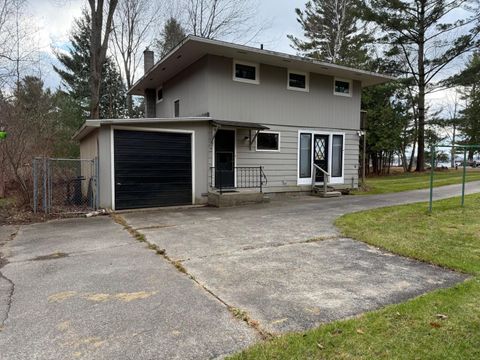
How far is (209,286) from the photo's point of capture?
368 centimetres

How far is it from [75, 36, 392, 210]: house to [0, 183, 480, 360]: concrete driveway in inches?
124

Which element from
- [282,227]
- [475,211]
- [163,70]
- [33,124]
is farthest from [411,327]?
[33,124]

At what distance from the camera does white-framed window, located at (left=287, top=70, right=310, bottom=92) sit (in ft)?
39.3

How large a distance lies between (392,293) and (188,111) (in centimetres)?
976

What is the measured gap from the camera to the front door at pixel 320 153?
42.0ft

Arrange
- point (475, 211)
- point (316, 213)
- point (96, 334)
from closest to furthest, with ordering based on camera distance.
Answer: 1. point (96, 334)
2. point (475, 211)
3. point (316, 213)

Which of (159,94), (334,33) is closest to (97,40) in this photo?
(159,94)

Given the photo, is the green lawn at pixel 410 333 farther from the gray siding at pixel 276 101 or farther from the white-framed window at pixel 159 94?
the white-framed window at pixel 159 94

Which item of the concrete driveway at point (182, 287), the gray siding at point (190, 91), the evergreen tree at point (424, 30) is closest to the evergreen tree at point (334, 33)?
the evergreen tree at point (424, 30)

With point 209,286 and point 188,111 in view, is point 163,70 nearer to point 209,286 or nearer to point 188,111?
point 188,111

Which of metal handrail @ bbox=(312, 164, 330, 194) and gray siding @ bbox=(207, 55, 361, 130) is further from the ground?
gray siding @ bbox=(207, 55, 361, 130)

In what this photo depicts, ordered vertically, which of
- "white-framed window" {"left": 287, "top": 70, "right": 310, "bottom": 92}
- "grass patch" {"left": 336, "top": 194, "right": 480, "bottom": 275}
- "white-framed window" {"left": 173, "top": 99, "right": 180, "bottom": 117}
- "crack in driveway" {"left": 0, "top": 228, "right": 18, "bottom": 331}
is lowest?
"crack in driveway" {"left": 0, "top": 228, "right": 18, "bottom": 331}

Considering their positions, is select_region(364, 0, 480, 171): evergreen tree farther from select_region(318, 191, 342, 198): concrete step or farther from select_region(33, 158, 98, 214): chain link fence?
select_region(33, 158, 98, 214): chain link fence

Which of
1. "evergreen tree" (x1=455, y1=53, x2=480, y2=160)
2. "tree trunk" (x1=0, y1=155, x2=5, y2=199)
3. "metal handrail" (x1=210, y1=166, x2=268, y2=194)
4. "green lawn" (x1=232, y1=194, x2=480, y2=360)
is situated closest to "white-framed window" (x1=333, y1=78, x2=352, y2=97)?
"metal handrail" (x1=210, y1=166, x2=268, y2=194)
